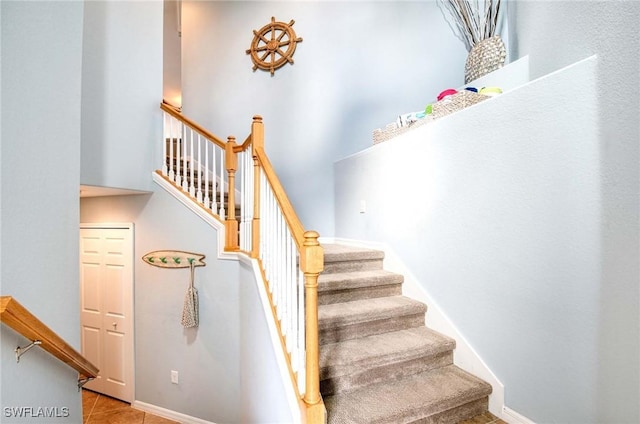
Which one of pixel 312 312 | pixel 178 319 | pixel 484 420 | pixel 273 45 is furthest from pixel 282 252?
pixel 273 45

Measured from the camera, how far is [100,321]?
3.67m

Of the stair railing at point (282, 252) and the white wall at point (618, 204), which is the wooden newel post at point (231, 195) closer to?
the stair railing at point (282, 252)

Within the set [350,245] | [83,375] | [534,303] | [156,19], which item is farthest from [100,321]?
[534,303]

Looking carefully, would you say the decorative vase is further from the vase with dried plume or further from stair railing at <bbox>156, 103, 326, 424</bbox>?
stair railing at <bbox>156, 103, 326, 424</bbox>

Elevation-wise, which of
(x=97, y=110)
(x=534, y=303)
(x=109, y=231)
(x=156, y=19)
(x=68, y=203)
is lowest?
(x=534, y=303)

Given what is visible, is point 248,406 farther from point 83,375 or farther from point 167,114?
point 167,114

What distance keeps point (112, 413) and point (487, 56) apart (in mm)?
4807

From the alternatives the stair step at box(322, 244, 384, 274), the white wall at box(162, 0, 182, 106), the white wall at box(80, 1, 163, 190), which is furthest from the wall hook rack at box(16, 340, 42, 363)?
the white wall at box(162, 0, 182, 106)

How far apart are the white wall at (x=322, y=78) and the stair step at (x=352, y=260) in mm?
985

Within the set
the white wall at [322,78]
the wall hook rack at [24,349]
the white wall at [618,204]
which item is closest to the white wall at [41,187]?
the wall hook rack at [24,349]

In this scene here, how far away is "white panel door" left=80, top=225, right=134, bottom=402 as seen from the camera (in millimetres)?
3469

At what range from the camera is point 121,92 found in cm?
294

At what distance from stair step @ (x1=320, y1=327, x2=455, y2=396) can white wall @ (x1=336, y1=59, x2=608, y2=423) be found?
0.75ft

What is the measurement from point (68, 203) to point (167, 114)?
1.87 m
